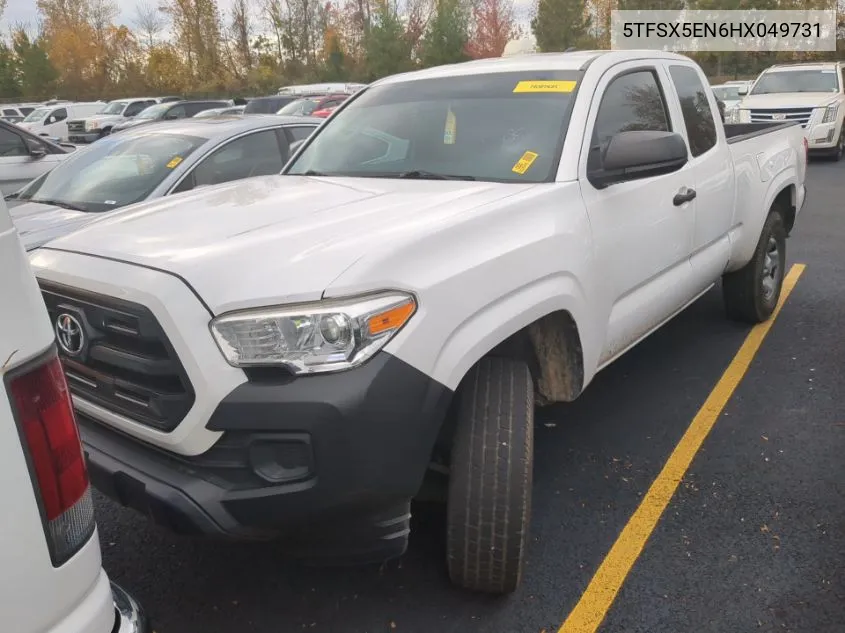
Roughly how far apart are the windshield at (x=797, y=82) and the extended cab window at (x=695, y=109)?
529 inches

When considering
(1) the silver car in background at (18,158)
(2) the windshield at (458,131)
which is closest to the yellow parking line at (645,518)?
(2) the windshield at (458,131)

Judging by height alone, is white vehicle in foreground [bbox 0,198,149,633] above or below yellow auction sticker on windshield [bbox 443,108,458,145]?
below

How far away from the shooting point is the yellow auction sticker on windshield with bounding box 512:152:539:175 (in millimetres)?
3221

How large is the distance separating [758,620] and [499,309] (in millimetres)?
1353

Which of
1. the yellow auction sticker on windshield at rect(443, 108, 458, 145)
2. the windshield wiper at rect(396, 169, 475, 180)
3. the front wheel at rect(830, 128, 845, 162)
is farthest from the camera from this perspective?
the front wheel at rect(830, 128, 845, 162)

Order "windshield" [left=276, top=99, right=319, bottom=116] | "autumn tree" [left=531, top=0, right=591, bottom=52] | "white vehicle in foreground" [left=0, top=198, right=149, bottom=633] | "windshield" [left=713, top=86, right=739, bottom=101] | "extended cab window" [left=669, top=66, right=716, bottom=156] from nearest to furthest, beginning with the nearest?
"white vehicle in foreground" [left=0, top=198, right=149, bottom=633]
"extended cab window" [left=669, top=66, right=716, bottom=156]
"windshield" [left=276, top=99, right=319, bottom=116]
"windshield" [left=713, top=86, right=739, bottom=101]
"autumn tree" [left=531, top=0, right=591, bottom=52]

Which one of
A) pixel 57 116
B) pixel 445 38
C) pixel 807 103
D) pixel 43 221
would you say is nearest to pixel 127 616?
pixel 43 221

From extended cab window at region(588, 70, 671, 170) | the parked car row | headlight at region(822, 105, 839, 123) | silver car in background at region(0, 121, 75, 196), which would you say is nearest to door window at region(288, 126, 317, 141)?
extended cab window at region(588, 70, 671, 170)

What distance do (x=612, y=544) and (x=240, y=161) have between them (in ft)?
14.3

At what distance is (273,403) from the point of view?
2137 millimetres

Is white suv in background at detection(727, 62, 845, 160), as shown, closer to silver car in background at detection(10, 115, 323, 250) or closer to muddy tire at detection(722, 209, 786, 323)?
muddy tire at detection(722, 209, 786, 323)

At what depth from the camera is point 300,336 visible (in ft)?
7.21

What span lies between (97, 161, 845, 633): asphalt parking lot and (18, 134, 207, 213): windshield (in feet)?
9.33

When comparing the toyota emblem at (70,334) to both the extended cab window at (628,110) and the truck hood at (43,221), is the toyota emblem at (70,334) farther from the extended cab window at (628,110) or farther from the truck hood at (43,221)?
the truck hood at (43,221)
